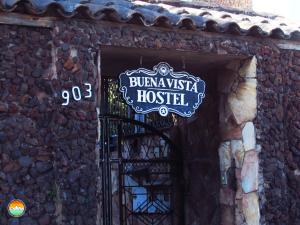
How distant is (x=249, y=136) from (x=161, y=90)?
4.22ft

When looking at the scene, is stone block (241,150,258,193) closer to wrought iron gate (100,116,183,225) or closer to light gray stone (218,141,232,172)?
light gray stone (218,141,232,172)

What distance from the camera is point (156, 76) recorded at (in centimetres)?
648

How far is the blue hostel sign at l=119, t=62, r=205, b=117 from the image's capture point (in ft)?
20.6

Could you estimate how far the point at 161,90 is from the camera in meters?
6.46

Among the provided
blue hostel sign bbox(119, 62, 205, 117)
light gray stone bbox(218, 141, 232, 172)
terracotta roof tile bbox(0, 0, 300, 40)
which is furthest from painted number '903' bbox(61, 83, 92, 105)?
light gray stone bbox(218, 141, 232, 172)

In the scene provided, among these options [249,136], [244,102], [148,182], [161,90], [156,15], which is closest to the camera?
[156,15]

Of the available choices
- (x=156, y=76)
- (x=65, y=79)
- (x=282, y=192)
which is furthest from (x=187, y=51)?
(x=282, y=192)

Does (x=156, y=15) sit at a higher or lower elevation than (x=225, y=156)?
higher

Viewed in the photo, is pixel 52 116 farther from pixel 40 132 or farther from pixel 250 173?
pixel 250 173

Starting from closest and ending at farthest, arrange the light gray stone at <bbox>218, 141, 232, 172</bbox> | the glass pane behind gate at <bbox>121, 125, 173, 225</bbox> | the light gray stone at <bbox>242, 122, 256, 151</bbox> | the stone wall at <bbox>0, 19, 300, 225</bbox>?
the stone wall at <bbox>0, 19, 300, 225</bbox>, the light gray stone at <bbox>242, 122, 256, 151</bbox>, the light gray stone at <bbox>218, 141, 232, 172</bbox>, the glass pane behind gate at <bbox>121, 125, 173, 225</bbox>

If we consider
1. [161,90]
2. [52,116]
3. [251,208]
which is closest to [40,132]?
[52,116]
